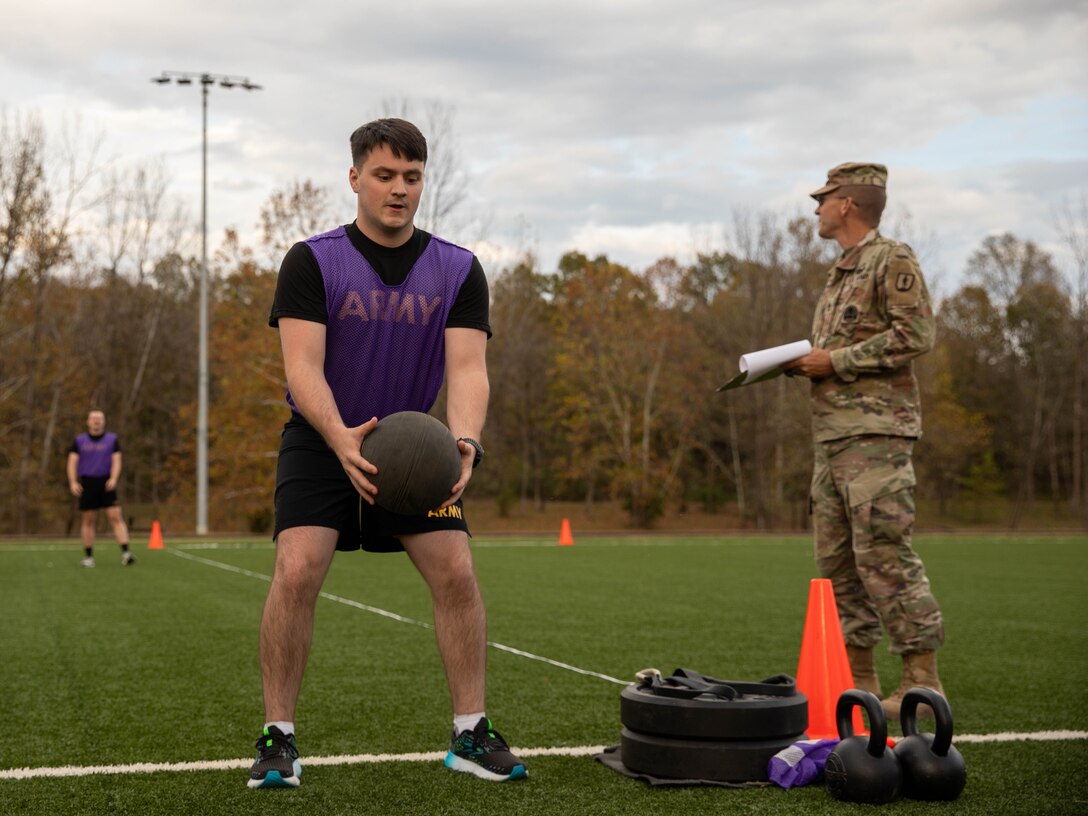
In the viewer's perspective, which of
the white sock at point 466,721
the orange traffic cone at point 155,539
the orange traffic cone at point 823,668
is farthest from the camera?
the orange traffic cone at point 155,539

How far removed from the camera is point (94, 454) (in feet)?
52.7

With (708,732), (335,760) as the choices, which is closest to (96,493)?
(335,760)

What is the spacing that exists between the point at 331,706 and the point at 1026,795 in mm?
3170

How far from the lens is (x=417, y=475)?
3846 mm

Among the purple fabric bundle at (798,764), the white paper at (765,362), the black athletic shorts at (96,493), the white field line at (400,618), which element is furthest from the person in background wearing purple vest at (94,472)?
the purple fabric bundle at (798,764)

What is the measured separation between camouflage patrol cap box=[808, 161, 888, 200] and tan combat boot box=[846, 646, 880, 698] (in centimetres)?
209

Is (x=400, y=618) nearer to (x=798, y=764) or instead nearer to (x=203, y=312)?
(x=798, y=764)

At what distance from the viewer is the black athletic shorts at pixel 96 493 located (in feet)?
52.3

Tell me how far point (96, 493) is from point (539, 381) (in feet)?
121

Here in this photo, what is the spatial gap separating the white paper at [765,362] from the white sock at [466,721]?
1843 millimetres

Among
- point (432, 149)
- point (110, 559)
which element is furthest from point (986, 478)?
point (110, 559)

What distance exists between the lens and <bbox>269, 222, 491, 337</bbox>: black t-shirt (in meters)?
4.16

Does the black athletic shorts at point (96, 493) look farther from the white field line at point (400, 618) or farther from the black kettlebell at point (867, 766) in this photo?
the black kettlebell at point (867, 766)

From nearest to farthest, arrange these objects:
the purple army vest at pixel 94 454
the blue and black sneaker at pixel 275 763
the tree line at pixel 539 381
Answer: the blue and black sneaker at pixel 275 763 → the purple army vest at pixel 94 454 → the tree line at pixel 539 381
